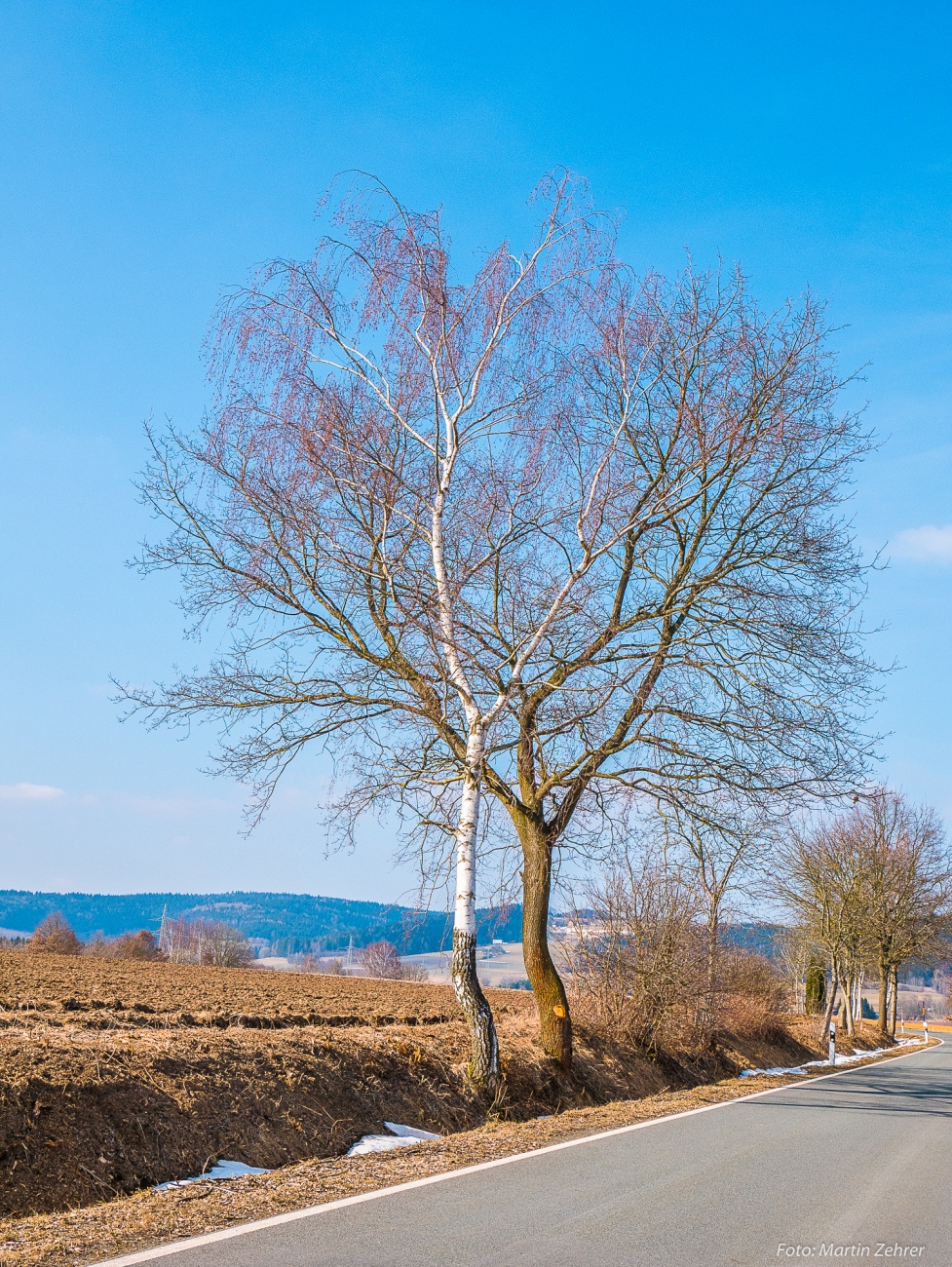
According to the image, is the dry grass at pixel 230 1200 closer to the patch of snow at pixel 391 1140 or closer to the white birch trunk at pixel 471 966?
the patch of snow at pixel 391 1140

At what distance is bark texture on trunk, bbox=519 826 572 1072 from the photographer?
1266 cm

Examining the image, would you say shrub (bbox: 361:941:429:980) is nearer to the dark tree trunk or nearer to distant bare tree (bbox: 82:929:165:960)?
distant bare tree (bbox: 82:929:165:960)

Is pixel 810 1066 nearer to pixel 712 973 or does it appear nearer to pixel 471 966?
pixel 712 973

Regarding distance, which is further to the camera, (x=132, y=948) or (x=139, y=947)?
(x=139, y=947)

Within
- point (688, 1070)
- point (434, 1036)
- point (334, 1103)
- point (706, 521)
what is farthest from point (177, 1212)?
→ point (688, 1070)

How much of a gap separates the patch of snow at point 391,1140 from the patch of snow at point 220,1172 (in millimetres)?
1052

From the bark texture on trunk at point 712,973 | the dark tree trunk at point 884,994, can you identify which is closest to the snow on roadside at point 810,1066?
the bark texture on trunk at point 712,973

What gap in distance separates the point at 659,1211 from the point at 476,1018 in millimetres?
4720

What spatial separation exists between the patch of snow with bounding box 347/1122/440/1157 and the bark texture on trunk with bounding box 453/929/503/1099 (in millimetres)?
1513

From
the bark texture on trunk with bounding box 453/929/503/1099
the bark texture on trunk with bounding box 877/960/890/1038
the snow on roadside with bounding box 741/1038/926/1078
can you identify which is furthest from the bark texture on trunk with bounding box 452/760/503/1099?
the bark texture on trunk with bounding box 877/960/890/1038

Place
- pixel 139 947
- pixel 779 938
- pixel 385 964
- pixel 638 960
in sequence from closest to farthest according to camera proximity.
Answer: pixel 638 960 < pixel 779 938 < pixel 139 947 < pixel 385 964

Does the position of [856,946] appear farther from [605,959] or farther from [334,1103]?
[334,1103]

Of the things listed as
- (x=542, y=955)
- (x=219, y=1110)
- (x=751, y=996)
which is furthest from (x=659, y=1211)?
(x=751, y=996)

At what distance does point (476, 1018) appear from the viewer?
10.8 metres
